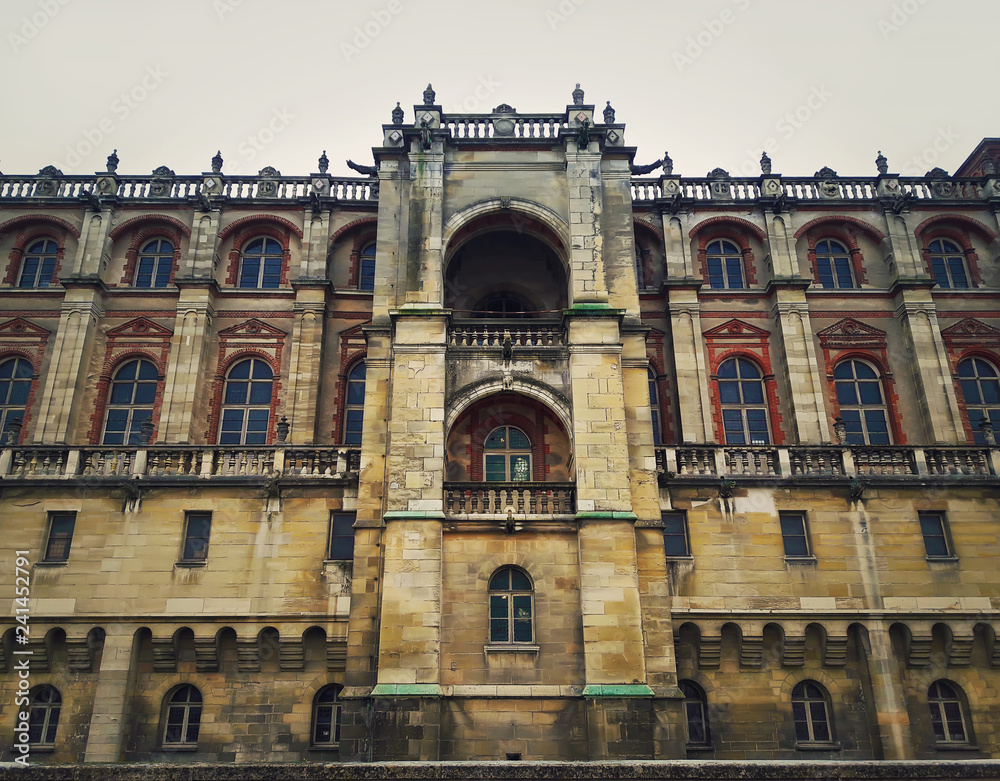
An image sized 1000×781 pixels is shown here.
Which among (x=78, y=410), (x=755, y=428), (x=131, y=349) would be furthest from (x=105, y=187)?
(x=755, y=428)

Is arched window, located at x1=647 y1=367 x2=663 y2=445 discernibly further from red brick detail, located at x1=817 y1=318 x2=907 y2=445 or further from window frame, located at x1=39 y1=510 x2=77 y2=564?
window frame, located at x1=39 y1=510 x2=77 y2=564

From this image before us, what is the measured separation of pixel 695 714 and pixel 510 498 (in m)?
8.00

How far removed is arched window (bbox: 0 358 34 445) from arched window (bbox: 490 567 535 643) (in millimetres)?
18340

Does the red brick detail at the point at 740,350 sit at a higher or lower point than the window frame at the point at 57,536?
higher

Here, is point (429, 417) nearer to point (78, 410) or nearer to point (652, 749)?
point (652, 749)

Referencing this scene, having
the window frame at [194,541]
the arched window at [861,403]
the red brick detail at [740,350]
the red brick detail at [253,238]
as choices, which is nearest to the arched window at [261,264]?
the red brick detail at [253,238]

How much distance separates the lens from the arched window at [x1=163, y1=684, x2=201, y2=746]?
21.9 meters

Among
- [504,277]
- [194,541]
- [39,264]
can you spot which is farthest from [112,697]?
[504,277]

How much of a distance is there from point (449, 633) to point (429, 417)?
18.2ft

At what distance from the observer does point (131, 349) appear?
28.5m

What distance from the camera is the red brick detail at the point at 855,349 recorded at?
93.0ft

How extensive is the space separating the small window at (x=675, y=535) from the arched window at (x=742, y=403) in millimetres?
5450

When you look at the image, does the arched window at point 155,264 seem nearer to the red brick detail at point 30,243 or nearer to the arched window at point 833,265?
the red brick detail at point 30,243

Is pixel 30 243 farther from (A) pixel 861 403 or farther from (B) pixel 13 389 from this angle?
(A) pixel 861 403
